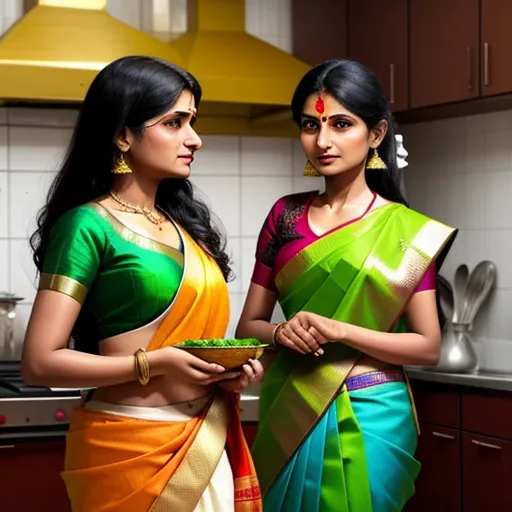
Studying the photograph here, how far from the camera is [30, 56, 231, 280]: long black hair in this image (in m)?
2.20

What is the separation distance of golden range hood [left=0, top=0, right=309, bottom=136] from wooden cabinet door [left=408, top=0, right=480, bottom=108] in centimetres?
42

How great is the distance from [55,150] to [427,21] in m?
1.39

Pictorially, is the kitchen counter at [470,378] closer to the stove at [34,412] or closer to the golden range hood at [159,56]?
the golden range hood at [159,56]

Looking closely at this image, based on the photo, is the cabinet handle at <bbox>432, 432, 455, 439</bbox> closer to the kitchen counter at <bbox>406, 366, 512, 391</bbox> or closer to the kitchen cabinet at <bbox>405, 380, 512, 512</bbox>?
the kitchen cabinet at <bbox>405, 380, 512, 512</bbox>

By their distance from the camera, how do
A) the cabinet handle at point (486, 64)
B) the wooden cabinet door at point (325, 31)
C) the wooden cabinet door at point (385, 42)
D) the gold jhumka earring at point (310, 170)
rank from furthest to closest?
1. the wooden cabinet door at point (325, 31)
2. the wooden cabinet door at point (385, 42)
3. the cabinet handle at point (486, 64)
4. the gold jhumka earring at point (310, 170)

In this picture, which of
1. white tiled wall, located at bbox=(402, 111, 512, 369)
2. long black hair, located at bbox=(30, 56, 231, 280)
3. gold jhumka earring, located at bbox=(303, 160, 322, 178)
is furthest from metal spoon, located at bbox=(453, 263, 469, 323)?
long black hair, located at bbox=(30, 56, 231, 280)

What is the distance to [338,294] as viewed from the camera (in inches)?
103

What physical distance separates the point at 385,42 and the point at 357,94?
1.74m

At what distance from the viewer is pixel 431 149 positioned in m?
4.62

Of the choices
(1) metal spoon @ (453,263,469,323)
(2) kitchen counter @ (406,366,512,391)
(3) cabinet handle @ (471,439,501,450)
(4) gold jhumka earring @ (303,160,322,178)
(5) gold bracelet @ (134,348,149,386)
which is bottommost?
(3) cabinet handle @ (471,439,501,450)

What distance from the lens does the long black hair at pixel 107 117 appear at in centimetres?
220

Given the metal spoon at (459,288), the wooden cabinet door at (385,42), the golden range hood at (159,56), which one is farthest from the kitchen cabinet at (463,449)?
the golden range hood at (159,56)

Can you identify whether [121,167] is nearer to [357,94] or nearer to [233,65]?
[357,94]

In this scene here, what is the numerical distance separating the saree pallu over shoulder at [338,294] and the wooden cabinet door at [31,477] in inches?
45.3
